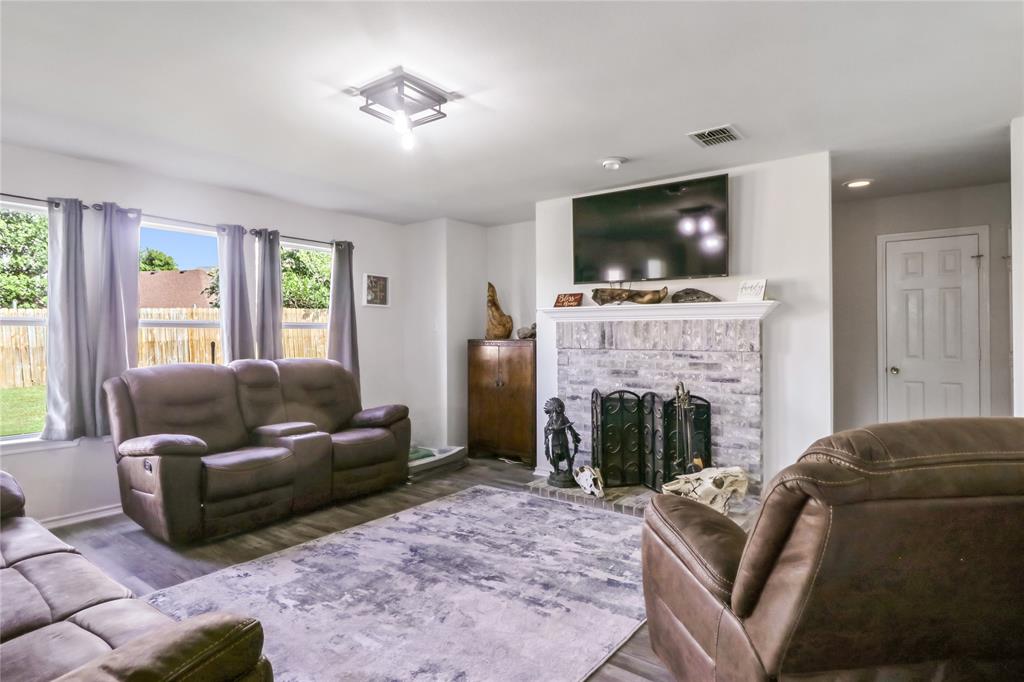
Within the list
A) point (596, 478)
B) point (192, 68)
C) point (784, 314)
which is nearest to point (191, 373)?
point (192, 68)

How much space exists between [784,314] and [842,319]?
1.45m

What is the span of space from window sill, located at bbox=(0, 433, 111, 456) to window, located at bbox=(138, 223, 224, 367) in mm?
738

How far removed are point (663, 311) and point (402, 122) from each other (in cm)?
240

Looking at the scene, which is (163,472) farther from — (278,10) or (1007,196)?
(1007,196)

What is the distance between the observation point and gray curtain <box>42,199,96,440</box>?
356cm

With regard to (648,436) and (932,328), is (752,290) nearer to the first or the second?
(648,436)

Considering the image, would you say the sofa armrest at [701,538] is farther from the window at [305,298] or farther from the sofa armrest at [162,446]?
the window at [305,298]

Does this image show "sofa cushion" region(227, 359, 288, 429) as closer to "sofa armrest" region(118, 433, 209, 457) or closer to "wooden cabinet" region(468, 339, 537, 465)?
"sofa armrest" region(118, 433, 209, 457)

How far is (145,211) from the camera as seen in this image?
159 inches

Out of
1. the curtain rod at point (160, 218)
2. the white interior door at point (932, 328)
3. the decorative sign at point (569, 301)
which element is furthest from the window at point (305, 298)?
the white interior door at point (932, 328)

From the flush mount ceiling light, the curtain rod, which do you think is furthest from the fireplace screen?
the curtain rod

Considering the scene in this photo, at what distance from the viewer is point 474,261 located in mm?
5996

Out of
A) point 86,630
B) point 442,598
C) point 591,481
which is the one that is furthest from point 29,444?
point 591,481

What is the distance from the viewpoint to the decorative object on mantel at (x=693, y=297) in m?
4.04
